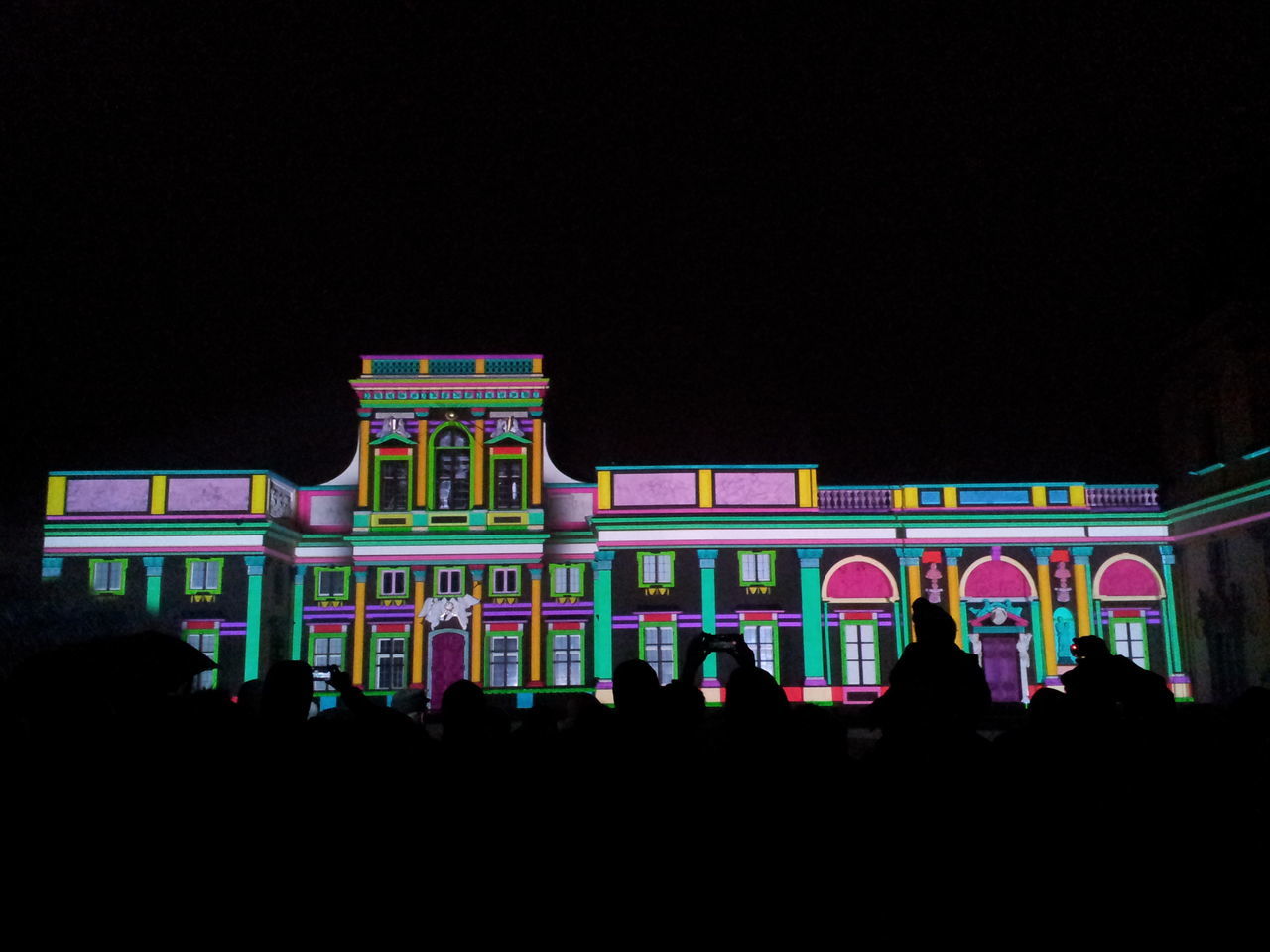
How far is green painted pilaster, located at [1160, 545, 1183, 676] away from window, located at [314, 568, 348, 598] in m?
21.4

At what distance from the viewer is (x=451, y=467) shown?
27734mm

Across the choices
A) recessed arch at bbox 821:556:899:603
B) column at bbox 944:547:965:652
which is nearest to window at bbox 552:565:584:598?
recessed arch at bbox 821:556:899:603

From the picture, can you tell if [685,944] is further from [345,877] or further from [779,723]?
[345,877]

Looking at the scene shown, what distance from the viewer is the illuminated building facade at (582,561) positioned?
2638 centimetres

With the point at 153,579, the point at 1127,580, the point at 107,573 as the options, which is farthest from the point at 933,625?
the point at 107,573

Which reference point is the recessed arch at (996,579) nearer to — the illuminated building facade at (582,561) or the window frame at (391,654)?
the illuminated building facade at (582,561)

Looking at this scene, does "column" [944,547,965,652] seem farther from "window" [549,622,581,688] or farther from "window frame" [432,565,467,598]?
"window frame" [432,565,467,598]

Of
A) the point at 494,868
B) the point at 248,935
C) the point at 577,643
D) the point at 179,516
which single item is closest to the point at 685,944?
the point at 494,868

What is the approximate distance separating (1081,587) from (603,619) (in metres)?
12.4

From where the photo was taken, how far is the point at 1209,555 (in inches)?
1006

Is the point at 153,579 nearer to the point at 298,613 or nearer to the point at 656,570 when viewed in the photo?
the point at 298,613

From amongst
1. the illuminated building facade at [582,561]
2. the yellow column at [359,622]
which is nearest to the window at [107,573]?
the illuminated building facade at [582,561]

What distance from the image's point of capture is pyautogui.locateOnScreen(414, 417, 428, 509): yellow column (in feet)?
90.1

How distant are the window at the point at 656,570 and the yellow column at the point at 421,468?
5944mm
